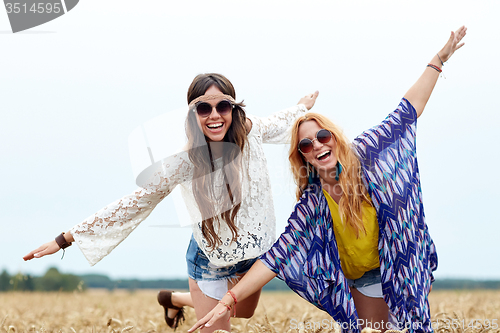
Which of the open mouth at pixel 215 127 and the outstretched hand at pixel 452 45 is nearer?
the open mouth at pixel 215 127

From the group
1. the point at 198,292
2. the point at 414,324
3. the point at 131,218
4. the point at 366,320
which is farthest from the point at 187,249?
the point at 414,324

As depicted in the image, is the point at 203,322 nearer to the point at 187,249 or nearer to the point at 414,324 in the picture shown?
the point at 187,249

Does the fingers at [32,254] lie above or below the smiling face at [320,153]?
below

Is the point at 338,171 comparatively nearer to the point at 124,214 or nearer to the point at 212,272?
the point at 212,272

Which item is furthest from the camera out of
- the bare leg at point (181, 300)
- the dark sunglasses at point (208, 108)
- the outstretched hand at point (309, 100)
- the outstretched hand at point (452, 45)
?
the bare leg at point (181, 300)

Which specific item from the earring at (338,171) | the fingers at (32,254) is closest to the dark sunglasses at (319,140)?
the earring at (338,171)

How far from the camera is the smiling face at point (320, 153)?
332 centimetres

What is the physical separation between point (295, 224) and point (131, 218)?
134 cm

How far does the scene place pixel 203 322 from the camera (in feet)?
10.3

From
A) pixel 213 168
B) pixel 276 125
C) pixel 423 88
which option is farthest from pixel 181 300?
pixel 423 88

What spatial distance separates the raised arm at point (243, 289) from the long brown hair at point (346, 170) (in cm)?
72

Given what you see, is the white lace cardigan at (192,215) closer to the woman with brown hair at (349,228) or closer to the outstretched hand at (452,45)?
the woman with brown hair at (349,228)

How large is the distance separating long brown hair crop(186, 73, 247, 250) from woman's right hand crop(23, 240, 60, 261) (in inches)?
48.2

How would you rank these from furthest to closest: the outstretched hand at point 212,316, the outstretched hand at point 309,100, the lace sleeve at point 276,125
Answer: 1. the outstretched hand at point 309,100
2. the lace sleeve at point 276,125
3. the outstretched hand at point 212,316
